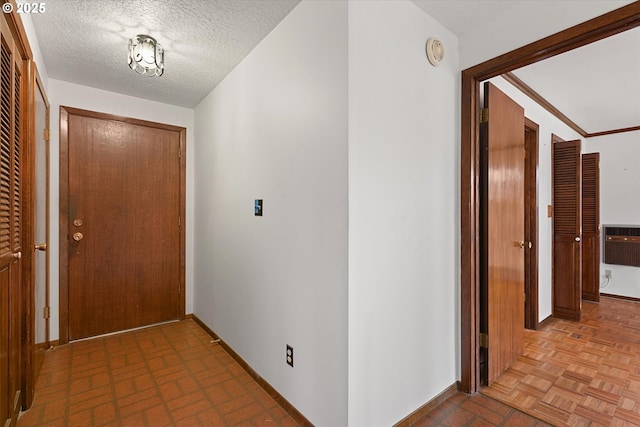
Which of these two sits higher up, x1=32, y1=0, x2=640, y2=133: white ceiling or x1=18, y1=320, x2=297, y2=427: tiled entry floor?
x1=32, y1=0, x2=640, y2=133: white ceiling

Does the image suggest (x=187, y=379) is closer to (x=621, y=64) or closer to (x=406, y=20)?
(x=406, y=20)

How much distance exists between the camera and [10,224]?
5.07 ft

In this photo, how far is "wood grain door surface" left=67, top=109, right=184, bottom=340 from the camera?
2816 mm

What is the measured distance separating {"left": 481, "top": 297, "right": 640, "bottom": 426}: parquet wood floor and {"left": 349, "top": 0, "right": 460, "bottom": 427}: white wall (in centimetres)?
49

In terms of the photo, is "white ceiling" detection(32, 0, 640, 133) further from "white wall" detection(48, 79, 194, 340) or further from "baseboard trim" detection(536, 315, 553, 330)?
"baseboard trim" detection(536, 315, 553, 330)

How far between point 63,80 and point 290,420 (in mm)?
3313

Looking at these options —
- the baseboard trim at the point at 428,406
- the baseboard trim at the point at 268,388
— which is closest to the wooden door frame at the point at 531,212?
the baseboard trim at the point at 428,406

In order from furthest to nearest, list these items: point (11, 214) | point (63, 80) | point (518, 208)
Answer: point (63, 80), point (518, 208), point (11, 214)

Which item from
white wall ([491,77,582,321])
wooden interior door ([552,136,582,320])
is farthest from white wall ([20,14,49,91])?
wooden interior door ([552,136,582,320])

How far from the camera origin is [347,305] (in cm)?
144

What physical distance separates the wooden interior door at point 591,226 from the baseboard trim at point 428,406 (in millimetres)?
3508

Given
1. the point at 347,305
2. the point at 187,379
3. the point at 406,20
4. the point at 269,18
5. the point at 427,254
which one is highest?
the point at 269,18

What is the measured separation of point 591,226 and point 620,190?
0.88m

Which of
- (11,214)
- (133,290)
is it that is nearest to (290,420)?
(11,214)
